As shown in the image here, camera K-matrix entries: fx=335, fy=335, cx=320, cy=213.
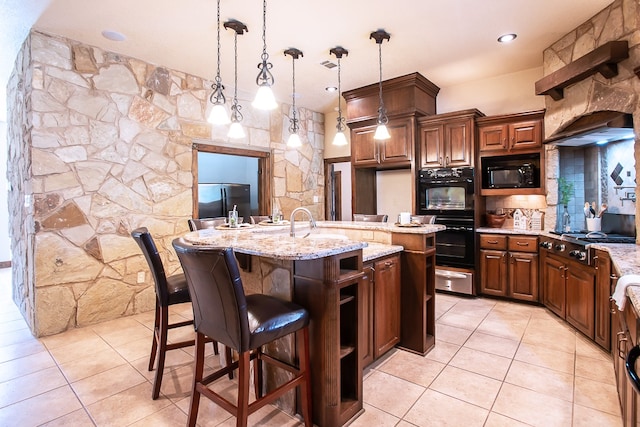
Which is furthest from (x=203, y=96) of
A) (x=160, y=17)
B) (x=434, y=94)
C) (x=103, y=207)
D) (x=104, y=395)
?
(x=104, y=395)

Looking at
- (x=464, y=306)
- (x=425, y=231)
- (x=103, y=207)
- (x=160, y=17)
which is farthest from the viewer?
(x=464, y=306)

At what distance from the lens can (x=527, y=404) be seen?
2.07m

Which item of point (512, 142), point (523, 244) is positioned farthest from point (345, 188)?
point (523, 244)

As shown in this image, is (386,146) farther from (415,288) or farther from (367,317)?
(367,317)

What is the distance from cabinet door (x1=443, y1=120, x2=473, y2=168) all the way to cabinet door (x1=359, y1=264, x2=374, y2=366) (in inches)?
103

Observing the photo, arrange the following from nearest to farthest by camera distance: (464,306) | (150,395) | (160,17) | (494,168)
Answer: (150,395) → (160,17) → (464,306) → (494,168)

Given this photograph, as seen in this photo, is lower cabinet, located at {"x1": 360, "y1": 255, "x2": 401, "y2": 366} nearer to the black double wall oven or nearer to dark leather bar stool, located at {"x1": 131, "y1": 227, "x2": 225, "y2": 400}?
dark leather bar stool, located at {"x1": 131, "y1": 227, "x2": 225, "y2": 400}

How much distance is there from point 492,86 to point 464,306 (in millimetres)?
2959

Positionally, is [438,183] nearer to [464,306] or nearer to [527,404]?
[464,306]

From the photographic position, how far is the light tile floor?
198 cm

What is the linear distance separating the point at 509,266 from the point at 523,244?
0.31m

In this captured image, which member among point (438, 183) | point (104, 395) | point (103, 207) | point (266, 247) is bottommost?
point (104, 395)

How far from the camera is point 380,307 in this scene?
99.0 inches

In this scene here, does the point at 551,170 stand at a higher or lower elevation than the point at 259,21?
lower
